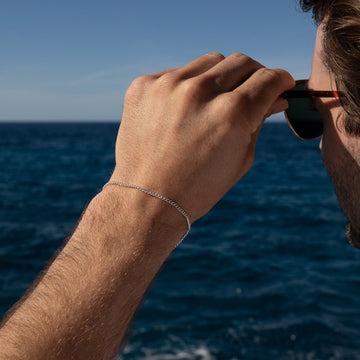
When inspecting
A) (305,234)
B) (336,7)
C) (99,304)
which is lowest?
(305,234)

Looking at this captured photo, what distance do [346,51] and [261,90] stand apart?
0.44 meters

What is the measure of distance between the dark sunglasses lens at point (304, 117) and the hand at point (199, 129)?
294 mm

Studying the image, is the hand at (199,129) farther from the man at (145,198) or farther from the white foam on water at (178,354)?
the white foam on water at (178,354)

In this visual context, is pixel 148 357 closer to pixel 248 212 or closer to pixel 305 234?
pixel 305 234

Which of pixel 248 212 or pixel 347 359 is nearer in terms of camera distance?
pixel 347 359

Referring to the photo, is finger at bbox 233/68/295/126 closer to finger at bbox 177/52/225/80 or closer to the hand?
the hand

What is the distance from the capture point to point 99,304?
1.21 metres

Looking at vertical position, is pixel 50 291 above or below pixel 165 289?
above

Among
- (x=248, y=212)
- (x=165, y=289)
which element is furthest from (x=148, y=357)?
(x=248, y=212)

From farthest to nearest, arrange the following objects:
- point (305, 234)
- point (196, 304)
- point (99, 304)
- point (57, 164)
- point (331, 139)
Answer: point (57, 164)
point (305, 234)
point (196, 304)
point (331, 139)
point (99, 304)

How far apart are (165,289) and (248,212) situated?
868 centimetres

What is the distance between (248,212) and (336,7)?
1637cm

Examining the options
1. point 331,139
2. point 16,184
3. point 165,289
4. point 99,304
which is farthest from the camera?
point 16,184

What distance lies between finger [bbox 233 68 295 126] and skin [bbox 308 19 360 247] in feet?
1.13
